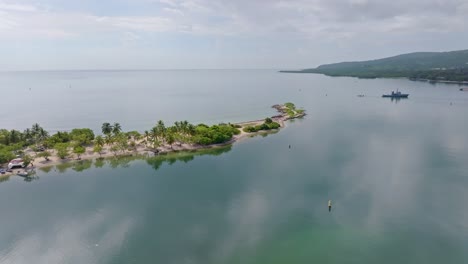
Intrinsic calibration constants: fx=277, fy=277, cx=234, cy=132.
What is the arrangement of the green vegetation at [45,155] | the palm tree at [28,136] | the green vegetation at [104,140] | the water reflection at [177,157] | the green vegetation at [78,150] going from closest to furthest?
1. the green vegetation at [45,155]
2. the water reflection at [177,157]
3. the green vegetation at [78,150]
4. the green vegetation at [104,140]
5. the palm tree at [28,136]

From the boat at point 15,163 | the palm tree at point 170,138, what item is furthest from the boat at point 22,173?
the palm tree at point 170,138

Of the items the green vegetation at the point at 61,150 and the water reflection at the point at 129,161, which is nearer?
the water reflection at the point at 129,161

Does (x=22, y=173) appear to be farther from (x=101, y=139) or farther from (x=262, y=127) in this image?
(x=262, y=127)

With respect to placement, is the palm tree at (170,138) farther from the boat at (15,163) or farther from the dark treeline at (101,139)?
the boat at (15,163)

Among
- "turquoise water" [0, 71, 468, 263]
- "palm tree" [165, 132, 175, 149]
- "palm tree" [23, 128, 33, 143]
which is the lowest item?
"turquoise water" [0, 71, 468, 263]

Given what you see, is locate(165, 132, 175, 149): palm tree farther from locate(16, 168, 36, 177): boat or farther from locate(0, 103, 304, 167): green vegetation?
locate(16, 168, 36, 177): boat

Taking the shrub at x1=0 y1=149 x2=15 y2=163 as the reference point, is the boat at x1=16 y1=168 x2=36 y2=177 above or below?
below

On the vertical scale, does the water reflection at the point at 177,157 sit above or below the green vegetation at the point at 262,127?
below

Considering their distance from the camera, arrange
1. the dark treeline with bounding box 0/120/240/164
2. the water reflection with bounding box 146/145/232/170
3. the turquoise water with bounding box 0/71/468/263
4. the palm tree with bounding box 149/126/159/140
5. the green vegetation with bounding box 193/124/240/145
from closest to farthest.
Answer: the turquoise water with bounding box 0/71/468/263, the water reflection with bounding box 146/145/232/170, the dark treeline with bounding box 0/120/240/164, the palm tree with bounding box 149/126/159/140, the green vegetation with bounding box 193/124/240/145

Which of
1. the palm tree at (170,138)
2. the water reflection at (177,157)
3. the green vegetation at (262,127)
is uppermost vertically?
the palm tree at (170,138)

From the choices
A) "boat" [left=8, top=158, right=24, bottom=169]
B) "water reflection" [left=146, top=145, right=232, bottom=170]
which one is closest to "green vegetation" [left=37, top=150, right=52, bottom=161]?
"boat" [left=8, top=158, right=24, bottom=169]

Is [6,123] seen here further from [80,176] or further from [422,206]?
[422,206]

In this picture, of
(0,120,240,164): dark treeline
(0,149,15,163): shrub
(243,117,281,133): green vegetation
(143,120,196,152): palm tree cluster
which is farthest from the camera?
(243,117,281,133): green vegetation
